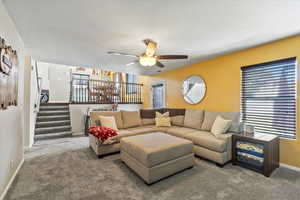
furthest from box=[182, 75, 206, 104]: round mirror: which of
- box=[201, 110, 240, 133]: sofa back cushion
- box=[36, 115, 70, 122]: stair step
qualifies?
box=[36, 115, 70, 122]: stair step

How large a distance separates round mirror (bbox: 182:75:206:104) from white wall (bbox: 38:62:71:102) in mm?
6249

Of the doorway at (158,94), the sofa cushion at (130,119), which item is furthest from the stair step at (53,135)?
the doorway at (158,94)

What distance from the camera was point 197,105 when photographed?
443 cm

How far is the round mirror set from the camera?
14.0ft

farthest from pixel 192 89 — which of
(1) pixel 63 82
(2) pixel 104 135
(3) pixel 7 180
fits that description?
(1) pixel 63 82

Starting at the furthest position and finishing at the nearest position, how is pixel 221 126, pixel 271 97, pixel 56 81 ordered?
pixel 56 81 < pixel 221 126 < pixel 271 97

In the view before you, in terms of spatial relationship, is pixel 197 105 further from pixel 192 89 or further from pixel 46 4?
pixel 46 4

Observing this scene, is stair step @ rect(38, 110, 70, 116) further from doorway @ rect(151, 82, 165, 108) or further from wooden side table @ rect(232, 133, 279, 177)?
wooden side table @ rect(232, 133, 279, 177)

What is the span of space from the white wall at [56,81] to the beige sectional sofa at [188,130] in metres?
4.83

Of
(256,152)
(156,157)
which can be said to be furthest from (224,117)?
(156,157)

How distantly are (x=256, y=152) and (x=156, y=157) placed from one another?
6.05 ft

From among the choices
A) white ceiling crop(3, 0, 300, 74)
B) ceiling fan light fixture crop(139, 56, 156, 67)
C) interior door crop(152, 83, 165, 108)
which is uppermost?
white ceiling crop(3, 0, 300, 74)

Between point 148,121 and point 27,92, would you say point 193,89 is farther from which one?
point 27,92

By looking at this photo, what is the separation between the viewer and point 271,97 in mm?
2871
